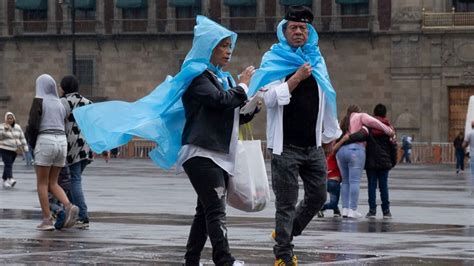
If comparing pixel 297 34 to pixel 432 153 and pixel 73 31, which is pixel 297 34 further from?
pixel 73 31

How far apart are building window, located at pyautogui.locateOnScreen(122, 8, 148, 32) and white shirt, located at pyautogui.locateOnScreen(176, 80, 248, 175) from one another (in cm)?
5542

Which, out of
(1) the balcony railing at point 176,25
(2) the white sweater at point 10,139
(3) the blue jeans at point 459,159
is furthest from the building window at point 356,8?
(2) the white sweater at point 10,139

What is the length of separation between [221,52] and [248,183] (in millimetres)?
1087

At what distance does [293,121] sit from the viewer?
41.2 ft

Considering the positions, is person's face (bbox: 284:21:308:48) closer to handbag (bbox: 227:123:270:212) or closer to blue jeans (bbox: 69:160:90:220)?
handbag (bbox: 227:123:270:212)

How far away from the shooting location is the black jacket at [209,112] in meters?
12.1

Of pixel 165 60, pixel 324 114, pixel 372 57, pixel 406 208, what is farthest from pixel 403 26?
pixel 324 114

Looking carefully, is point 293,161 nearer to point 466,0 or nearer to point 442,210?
point 442,210

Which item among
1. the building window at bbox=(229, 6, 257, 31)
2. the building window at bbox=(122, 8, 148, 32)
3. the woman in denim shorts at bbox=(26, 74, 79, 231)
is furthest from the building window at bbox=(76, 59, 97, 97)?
the woman in denim shorts at bbox=(26, 74, 79, 231)

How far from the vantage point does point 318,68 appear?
1269cm

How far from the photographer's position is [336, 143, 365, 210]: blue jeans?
70.6 ft

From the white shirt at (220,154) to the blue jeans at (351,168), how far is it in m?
9.21

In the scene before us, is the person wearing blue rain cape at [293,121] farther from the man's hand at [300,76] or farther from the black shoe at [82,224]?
the black shoe at [82,224]

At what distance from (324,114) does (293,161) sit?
624 millimetres
